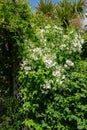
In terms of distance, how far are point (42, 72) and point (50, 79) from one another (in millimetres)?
129

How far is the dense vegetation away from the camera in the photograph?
183 inches

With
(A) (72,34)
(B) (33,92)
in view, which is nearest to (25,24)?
(A) (72,34)

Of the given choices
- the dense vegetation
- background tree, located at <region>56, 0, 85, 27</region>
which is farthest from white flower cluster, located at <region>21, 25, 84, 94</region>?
background tree, located at <region>56, 0, 85, 27</region>

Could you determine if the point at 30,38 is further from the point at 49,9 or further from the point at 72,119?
the point at 49,9

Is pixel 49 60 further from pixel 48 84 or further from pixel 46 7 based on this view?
pixel 46 7

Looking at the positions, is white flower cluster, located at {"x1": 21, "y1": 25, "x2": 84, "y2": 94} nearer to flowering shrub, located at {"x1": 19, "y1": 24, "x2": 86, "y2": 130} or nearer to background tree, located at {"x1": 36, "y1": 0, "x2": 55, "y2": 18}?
flowering shrub, located at {"x1": 19, "y1": 24, "x2": 86, "y2": 130}

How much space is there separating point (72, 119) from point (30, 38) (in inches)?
51.0

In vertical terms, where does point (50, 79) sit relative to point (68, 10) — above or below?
below

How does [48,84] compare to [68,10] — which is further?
[68,10]

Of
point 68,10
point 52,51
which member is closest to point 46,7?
point 68,10

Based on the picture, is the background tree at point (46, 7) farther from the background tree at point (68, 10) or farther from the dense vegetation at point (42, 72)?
the dense vegetation at point (42, 72)

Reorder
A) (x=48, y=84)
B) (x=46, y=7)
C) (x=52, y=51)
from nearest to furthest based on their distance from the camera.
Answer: (x=48, y=84) < (x=52, y=51) < (x=46, y=7)

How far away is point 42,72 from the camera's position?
182 inches

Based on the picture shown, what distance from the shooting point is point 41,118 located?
491 cm
